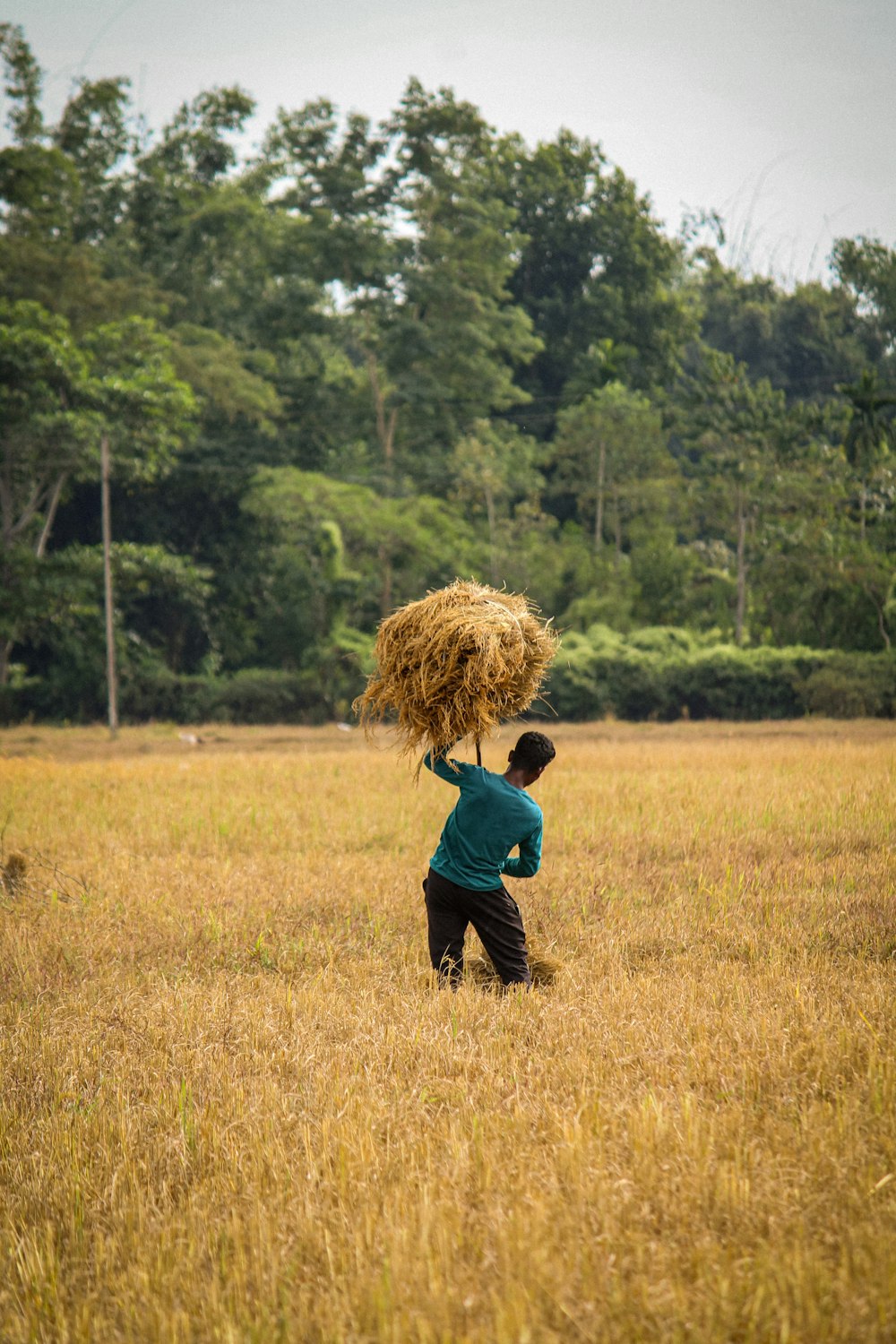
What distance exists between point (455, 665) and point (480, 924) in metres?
1.28

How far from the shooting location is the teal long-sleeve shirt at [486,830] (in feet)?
17.5

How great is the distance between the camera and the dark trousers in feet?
17.8

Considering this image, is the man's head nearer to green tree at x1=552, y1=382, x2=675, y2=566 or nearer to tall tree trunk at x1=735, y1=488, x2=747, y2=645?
tall tree trunk at x1=735, y1=488, x2=747, y2=645

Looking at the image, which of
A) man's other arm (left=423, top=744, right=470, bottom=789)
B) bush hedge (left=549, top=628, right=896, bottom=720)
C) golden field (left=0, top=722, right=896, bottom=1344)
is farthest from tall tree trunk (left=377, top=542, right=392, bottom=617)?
man's other arm (left=423, top=744, right=470, bottom=789)

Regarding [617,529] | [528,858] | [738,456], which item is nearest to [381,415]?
[617,529]

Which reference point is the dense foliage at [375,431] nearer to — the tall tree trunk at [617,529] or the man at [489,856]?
the tall tree trunk at [617,529]

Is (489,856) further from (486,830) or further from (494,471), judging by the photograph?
(494,471)

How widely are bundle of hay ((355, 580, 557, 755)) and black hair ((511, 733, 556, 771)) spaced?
0.29m

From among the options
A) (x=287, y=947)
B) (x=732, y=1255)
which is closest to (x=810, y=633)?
(x=287, y=947)

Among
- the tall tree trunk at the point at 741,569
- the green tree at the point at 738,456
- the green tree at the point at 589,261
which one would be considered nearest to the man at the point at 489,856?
the tall tree trunk at the point at 741,569

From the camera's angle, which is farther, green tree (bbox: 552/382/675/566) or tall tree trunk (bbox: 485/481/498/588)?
green tree (bbox: 552/382/675/566)

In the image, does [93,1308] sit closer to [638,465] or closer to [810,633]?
[810,633]

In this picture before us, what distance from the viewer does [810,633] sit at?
29719mm

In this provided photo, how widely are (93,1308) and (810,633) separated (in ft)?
94.7
